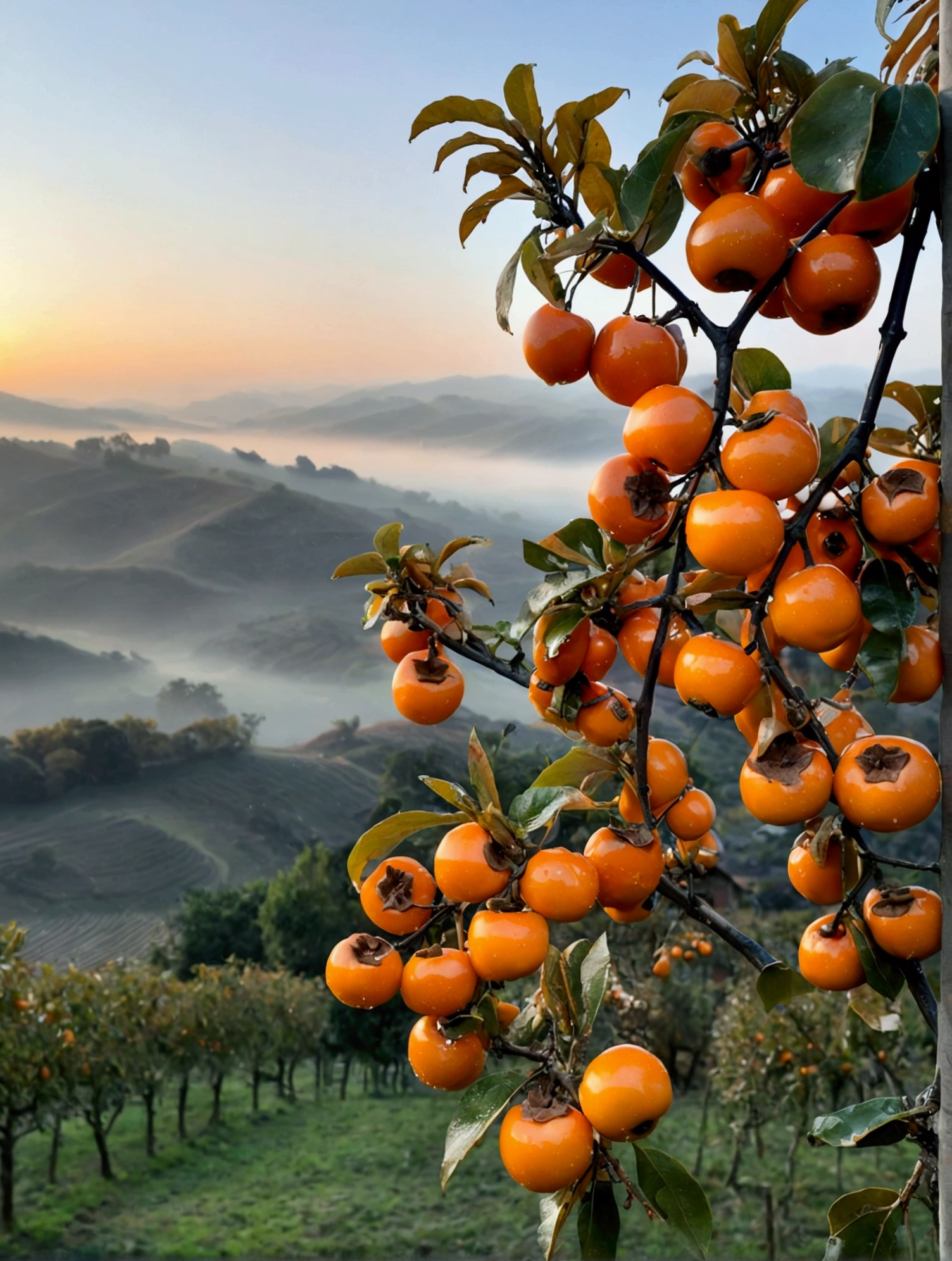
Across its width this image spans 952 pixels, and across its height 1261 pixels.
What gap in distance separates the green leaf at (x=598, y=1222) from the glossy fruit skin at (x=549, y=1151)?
43 mm

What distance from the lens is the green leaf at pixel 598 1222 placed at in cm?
54

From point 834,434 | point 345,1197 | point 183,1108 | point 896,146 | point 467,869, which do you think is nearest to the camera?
point 896,146

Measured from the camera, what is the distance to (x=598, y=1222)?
0.54 meters

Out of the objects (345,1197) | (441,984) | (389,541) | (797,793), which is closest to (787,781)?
(797,793)

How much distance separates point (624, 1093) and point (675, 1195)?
4.2 inches

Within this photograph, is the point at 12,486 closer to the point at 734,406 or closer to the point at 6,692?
the point at 6,692

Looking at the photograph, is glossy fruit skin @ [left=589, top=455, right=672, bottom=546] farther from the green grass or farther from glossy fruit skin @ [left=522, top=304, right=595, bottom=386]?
the green grass

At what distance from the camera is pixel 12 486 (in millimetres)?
21656

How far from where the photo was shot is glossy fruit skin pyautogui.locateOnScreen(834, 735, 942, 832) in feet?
1.44

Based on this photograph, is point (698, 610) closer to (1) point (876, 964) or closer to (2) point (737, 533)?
(2) point (737, 533)

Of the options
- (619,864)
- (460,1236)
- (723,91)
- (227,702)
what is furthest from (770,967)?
(227,702)

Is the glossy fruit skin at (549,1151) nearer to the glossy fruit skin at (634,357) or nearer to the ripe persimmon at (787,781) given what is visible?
the ripe persimmon at (787,781)

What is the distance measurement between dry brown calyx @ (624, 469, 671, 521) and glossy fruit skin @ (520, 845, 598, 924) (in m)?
0.19

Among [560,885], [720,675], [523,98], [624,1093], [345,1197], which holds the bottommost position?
[345,1197]
